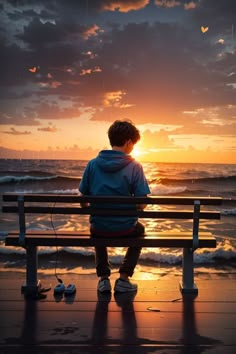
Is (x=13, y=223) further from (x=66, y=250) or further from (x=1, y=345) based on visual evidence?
(x=1, y=345)

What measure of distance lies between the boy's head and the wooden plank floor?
142cm

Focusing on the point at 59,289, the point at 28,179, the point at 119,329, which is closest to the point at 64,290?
the point at 59,289

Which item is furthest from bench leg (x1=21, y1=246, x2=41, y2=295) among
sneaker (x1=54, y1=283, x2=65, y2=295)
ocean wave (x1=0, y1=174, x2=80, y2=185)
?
ocean wave (x1=0, y1=174, x2=80, y2=185)

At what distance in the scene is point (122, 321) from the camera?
3168 mm

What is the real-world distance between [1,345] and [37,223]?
8.77 m

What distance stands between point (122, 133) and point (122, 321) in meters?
1.63

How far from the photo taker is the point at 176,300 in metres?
3.73

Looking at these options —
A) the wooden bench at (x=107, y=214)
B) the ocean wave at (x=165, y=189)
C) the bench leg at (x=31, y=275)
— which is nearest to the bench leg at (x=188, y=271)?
the wooden bench at (x=107, y=214)

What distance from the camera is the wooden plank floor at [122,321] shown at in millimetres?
2713

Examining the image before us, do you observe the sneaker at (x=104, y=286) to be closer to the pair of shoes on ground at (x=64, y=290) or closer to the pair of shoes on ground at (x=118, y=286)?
the pair of shoes on ground at (x=118, y=286)

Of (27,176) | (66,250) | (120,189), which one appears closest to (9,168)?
(27,176)

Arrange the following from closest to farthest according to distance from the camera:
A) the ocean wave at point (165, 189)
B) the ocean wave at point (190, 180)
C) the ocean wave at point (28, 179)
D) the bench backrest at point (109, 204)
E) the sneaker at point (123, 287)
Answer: the bench backrest at point (109, 204), the sneaker at point (123, 287), the ocean wave at point (165, 189), the ocean wave at point (28, 179), the ocean wave at point (190, 180)

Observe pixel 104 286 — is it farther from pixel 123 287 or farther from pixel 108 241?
pixel 108 241

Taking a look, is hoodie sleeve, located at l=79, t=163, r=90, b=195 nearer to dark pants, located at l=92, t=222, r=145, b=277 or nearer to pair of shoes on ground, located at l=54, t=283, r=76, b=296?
dark pants, located at l=92, t=222, r=145, b=277
